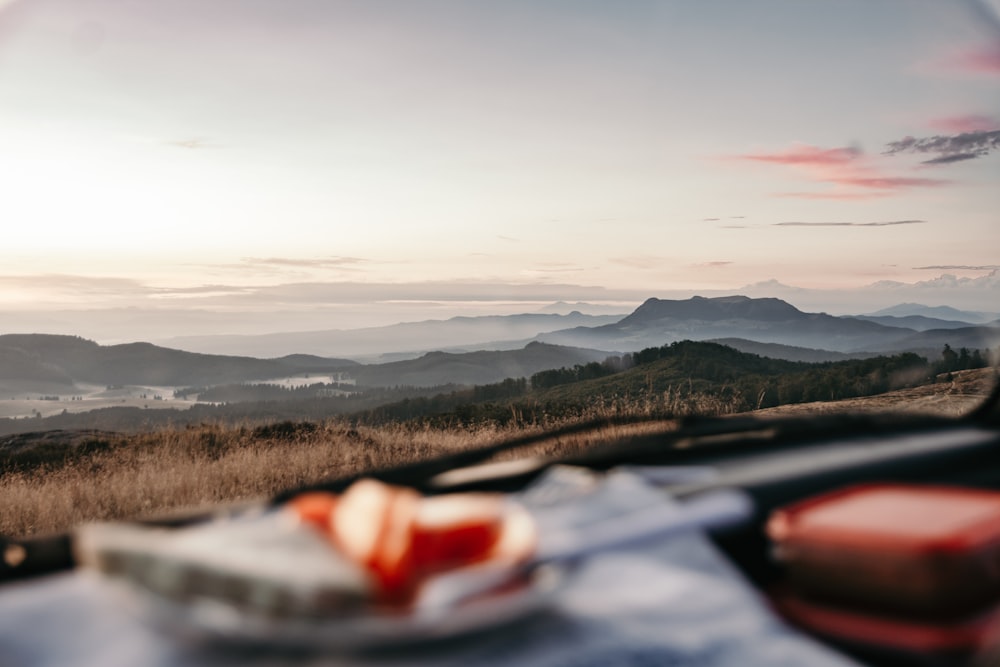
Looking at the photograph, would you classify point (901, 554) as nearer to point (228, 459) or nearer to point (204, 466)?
point (204, 466)

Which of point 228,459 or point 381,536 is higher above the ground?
point 381,536

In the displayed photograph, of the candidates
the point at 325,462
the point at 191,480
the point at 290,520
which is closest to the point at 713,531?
the point at 290,520

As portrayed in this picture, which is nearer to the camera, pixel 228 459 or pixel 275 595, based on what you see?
pixel 275 595

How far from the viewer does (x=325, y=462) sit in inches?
267

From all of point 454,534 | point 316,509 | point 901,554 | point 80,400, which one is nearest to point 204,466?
point 316,509

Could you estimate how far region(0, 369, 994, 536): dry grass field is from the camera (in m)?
2.01

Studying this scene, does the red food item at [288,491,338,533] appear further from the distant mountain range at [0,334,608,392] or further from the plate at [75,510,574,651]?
the distant mountain range at [0,334,608,392]

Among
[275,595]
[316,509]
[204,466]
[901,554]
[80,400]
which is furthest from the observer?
[80,400]

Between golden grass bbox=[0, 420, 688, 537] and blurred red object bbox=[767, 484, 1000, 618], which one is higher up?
blurred red object bbox=[767, 484, 1000, 618]

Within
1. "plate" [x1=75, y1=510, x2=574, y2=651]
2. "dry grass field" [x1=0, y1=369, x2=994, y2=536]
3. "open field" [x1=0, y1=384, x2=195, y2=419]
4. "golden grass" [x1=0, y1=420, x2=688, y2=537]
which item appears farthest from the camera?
"open field" [x1=0, y1=384, x2=195, y2=419]

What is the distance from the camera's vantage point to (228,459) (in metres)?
6.67

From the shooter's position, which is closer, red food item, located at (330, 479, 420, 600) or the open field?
red food item, located at (330, 479, 420, 600)

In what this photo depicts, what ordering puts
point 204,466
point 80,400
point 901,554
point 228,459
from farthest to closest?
point 80,400 → point 228,459 → point 204,466 → point 901,554

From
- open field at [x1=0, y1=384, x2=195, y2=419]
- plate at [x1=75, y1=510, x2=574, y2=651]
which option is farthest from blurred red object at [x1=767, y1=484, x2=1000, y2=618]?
open field at [x1=0, y1=384, x2=195, y2=419]
